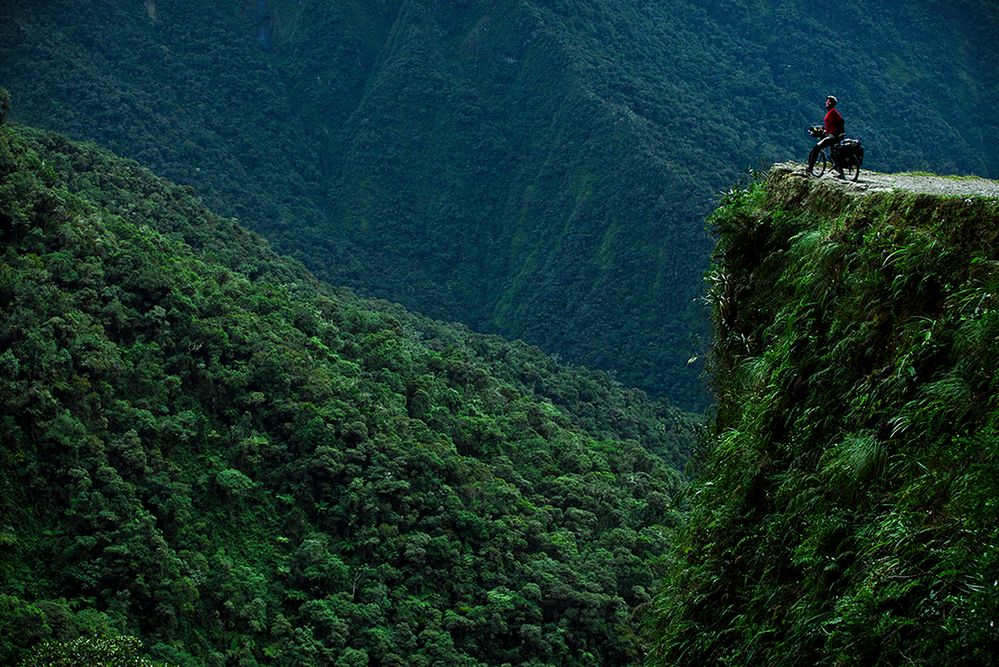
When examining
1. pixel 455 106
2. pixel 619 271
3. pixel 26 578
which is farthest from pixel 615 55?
pixel 26 578

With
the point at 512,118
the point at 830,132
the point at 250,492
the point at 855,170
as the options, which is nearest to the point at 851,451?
the point at 855,170

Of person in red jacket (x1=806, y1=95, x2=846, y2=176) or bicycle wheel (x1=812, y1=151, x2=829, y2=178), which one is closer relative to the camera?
person in red jacket (x1=806, y1=95, x2=846, y2=176)

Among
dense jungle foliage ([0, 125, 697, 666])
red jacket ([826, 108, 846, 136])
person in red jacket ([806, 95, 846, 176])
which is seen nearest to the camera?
person in red jacket ([806, 95, 846, 176])

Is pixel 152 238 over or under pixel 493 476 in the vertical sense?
over

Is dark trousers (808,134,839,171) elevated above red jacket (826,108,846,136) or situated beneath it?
situated beneath

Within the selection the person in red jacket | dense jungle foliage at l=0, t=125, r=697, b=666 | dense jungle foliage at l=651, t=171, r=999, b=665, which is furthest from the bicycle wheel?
dense jungle foliage at l=0, t=125, r=697, b=666

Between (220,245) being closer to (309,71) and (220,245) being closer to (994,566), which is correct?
(994,566)

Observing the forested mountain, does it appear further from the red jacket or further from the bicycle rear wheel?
the bicycle rear wheel
